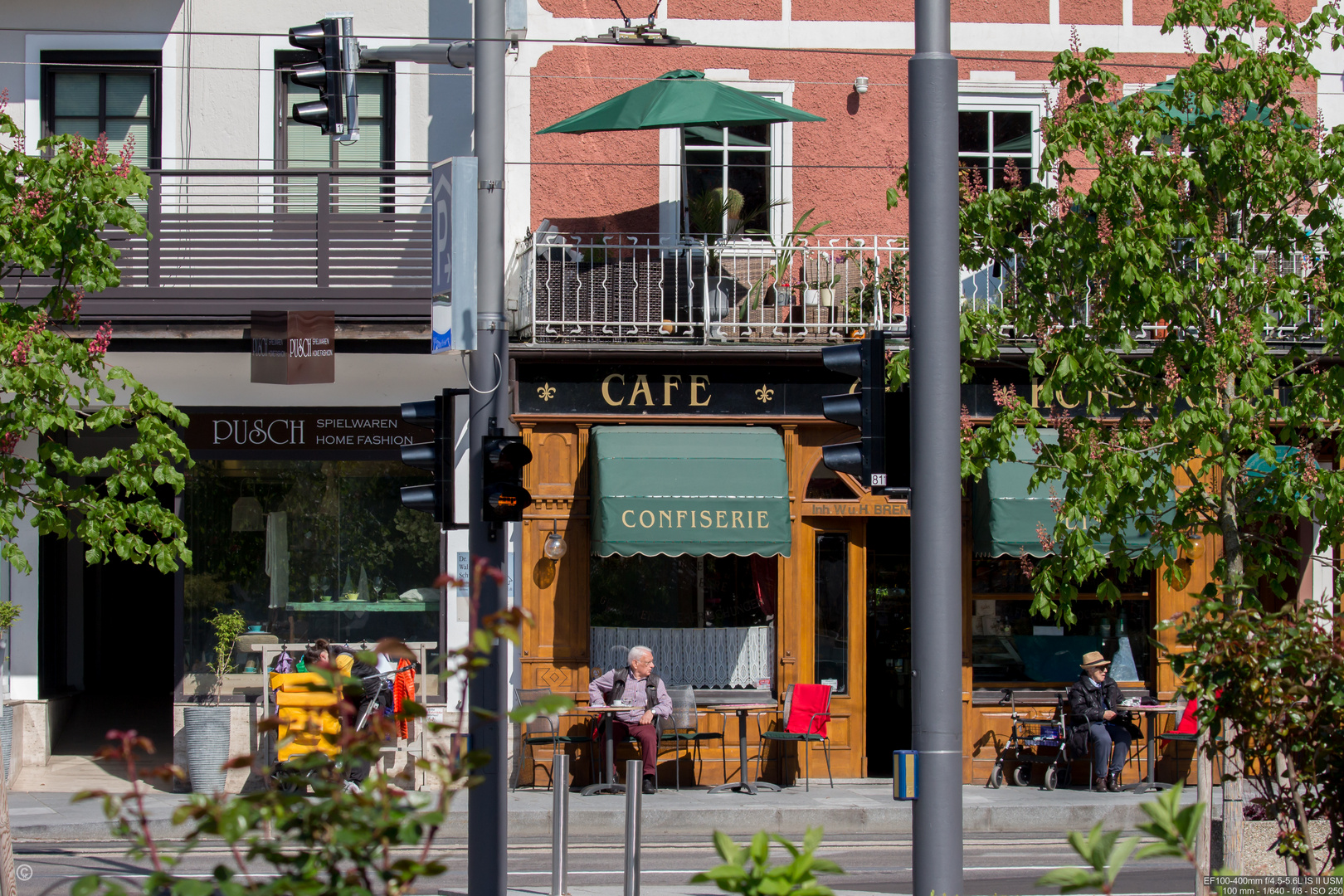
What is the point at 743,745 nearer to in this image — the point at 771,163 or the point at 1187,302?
the point at 771,163

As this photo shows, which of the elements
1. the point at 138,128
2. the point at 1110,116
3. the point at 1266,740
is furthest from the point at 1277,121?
the point at 138,128

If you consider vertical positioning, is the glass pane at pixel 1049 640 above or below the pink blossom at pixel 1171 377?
below

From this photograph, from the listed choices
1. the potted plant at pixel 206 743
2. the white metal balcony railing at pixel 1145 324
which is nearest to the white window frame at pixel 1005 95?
the white metal balcony railing at pixel 1145 324

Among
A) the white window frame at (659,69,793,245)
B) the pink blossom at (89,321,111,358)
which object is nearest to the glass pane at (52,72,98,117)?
the pink blossom at (89,321,111,358)

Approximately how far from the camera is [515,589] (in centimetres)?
1453

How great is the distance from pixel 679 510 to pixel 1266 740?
919 cm

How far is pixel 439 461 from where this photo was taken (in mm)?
9062

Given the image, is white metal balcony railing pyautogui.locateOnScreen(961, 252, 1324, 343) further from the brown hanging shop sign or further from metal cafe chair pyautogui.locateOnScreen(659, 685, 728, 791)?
the brown hanging shop sign

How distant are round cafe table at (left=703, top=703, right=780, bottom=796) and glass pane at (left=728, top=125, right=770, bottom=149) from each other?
239 inches

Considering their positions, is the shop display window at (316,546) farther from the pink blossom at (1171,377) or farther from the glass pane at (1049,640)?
the pink blossom at (1171,377)

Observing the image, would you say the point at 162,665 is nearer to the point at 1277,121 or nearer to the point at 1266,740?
the point at 1277,121

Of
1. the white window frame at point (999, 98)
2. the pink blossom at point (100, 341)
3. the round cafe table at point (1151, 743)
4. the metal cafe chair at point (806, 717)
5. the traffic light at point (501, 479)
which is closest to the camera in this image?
the traffic light at point (501, 479)

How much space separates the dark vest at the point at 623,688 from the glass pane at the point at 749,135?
232 inches

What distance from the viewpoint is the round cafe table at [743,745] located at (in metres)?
14.0
